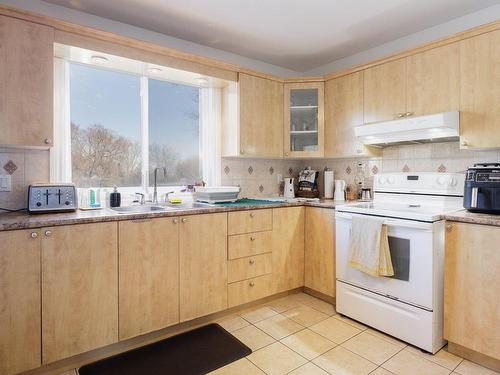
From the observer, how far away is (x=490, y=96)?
208 cm

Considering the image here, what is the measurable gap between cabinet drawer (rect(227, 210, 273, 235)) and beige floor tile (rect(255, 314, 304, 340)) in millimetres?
720

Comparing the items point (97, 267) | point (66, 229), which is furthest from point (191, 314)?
point (66, 229)

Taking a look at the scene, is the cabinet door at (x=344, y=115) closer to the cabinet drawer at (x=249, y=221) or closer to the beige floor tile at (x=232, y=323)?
the cabinet drawer at (x=249, y=221)

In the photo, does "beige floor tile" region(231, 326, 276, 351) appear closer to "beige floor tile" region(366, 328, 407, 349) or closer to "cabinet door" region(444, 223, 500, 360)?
"beige floor tile" region(366, 328, 407, 349)

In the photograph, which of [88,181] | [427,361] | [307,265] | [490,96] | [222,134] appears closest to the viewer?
[427,361]

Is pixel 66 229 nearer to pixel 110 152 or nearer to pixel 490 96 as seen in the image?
pixel 110 152

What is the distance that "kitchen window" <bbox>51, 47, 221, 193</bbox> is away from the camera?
2438mm

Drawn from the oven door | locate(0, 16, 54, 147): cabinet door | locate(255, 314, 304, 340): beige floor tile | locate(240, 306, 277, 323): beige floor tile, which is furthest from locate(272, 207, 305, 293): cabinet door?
locate(0, 16, 54, 147): cabinet door

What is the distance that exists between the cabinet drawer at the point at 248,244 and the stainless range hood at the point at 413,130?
4.01 ft

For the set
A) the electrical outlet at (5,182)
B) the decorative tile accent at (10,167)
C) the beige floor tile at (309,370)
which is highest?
the decorative tile accent at (10,167)

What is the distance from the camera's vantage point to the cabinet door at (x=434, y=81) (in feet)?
7.39

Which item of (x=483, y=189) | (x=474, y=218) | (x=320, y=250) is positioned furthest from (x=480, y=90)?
(x=320, y=250)

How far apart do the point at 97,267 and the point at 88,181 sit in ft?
3.02

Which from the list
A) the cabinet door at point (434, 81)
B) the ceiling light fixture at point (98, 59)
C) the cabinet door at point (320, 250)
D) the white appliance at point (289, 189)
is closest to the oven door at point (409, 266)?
the cabinet door at point (320, 250)
